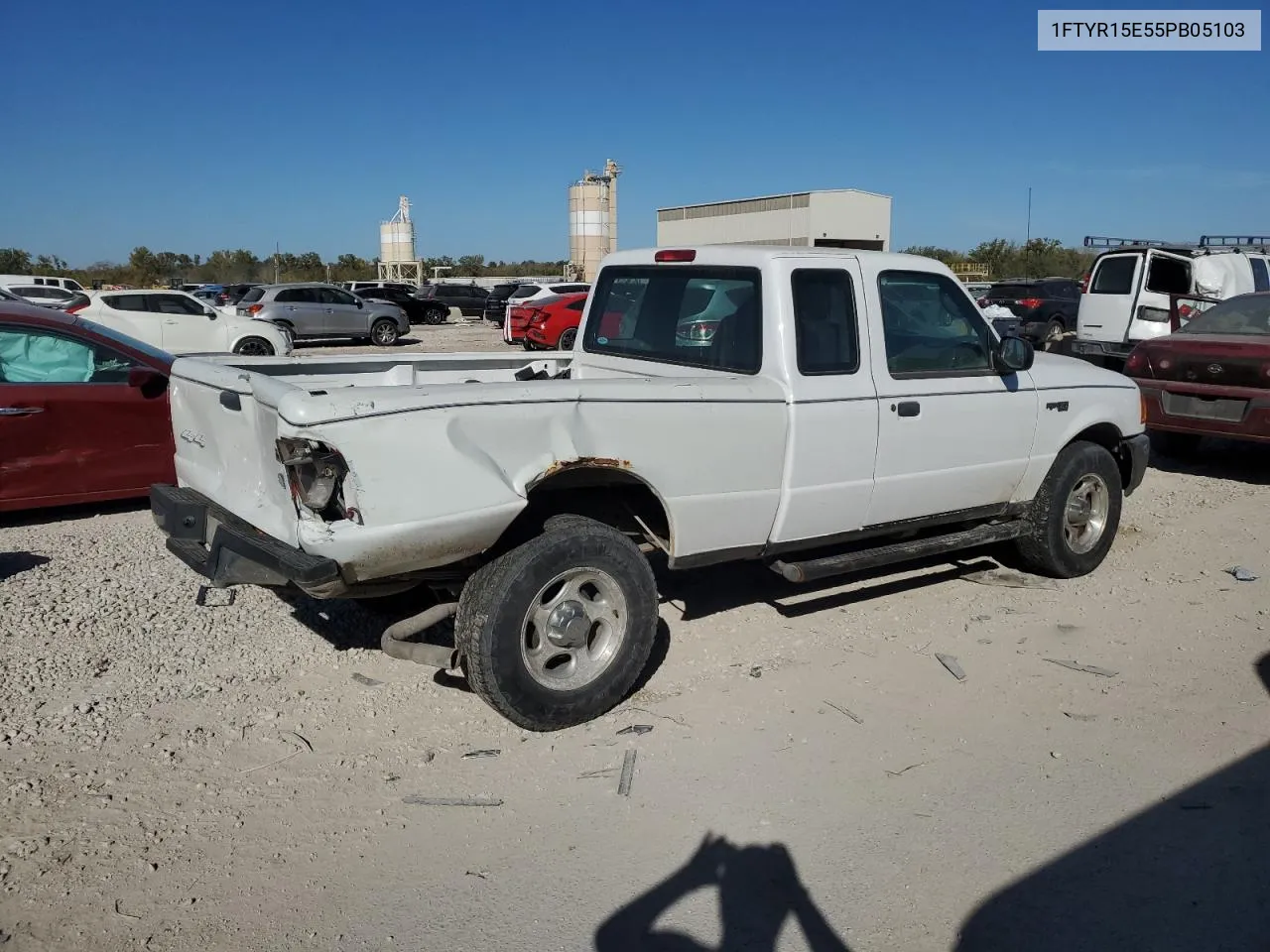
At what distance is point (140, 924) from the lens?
119 inches

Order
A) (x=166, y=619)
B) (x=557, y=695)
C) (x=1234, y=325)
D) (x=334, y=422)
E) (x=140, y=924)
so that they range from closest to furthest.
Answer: (x=140, y=924) → (x=334, y=422) → (x=557, y=695) → (x=166, y=619) → (x=1234, y=325)

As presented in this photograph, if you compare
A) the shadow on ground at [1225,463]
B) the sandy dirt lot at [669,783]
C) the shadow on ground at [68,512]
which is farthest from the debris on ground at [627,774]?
the shadow on ground at [1225,463]

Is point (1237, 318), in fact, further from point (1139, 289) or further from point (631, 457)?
point (631, 457)

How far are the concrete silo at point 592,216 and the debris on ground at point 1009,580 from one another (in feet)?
179

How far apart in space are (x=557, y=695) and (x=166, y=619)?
2371 mm

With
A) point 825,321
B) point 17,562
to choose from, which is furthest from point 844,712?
point 17,562

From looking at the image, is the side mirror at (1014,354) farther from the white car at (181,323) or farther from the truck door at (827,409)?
the white car at (181,323)

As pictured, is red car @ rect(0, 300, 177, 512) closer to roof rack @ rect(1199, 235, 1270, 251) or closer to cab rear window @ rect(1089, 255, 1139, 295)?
cab rear window @ rect(1089, 255, 1139, 295)

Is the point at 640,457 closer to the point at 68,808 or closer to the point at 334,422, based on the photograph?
the point at 334,422

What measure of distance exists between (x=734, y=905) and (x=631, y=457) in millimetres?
1771

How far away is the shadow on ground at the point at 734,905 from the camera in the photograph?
301cm

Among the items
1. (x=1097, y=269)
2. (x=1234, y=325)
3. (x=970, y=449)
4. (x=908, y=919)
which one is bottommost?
(x=908, y=919)

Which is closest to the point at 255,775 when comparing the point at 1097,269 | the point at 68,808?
the point at 68,808

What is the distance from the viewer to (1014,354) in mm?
5531
